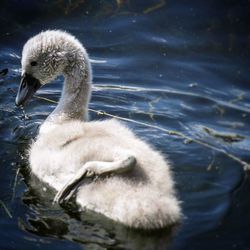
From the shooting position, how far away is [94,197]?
16.9ft

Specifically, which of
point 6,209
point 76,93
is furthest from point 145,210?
point 76,93

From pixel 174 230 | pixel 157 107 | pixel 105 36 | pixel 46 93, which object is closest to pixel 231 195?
pixel 174 230

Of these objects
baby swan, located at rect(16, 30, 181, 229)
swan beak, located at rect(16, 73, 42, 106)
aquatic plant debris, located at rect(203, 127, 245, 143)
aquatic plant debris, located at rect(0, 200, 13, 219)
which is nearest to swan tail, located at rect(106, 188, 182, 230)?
baby swan, located at rect(16, 30, 181, 229)

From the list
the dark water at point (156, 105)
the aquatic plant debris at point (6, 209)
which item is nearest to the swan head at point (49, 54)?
the dark water at point (156, 105)

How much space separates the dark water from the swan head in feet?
1.96

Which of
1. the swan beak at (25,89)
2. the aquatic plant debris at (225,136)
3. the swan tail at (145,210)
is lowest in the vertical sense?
the swan tail at (145,210)

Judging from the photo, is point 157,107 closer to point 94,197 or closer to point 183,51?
point 183,51

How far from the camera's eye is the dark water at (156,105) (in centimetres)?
504

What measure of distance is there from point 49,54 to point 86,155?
1.02 m

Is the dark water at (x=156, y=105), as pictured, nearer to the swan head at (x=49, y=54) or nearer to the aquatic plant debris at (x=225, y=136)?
the aquatic plant debris at (x=225, y=136)

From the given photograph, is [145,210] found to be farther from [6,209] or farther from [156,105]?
[156,105]

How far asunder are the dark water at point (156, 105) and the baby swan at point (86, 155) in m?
0.13

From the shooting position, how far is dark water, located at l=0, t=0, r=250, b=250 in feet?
16.5

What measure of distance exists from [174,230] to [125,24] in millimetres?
3630
